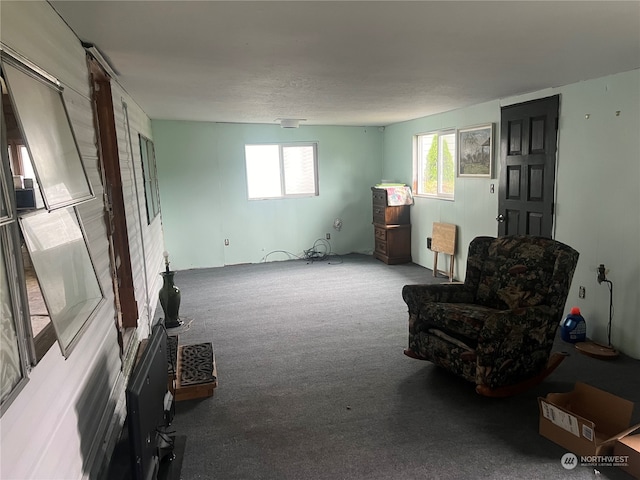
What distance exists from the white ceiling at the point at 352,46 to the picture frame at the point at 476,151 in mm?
738

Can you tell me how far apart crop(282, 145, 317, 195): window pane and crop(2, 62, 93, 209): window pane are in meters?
5.21

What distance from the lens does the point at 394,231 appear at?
21.9ft

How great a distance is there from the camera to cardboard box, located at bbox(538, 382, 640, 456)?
7.00 feet

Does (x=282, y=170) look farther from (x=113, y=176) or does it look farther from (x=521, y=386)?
(x=521, y=386)

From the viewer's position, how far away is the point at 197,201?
6566 mm

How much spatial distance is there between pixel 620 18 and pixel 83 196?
2620mm

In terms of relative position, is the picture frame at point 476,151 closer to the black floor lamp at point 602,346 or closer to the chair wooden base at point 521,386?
the black floor lamp at point 602,346

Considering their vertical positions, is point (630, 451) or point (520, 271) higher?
point (520, 271)

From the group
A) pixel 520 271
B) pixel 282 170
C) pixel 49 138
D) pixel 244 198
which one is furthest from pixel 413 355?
pixel 282 170

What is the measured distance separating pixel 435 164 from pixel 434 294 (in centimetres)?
335

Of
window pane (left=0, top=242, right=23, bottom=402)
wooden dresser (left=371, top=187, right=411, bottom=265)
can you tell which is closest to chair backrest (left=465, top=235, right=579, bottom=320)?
window pane (left=0, top=242, right=23, bottom=402)

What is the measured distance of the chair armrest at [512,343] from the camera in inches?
101

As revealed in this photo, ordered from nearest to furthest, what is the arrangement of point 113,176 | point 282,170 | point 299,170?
1. point 113,176
2. point 282,170
3. point 299,170

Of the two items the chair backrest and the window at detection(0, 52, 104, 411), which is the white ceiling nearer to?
the window at detection(0, 52, 104, 411)
